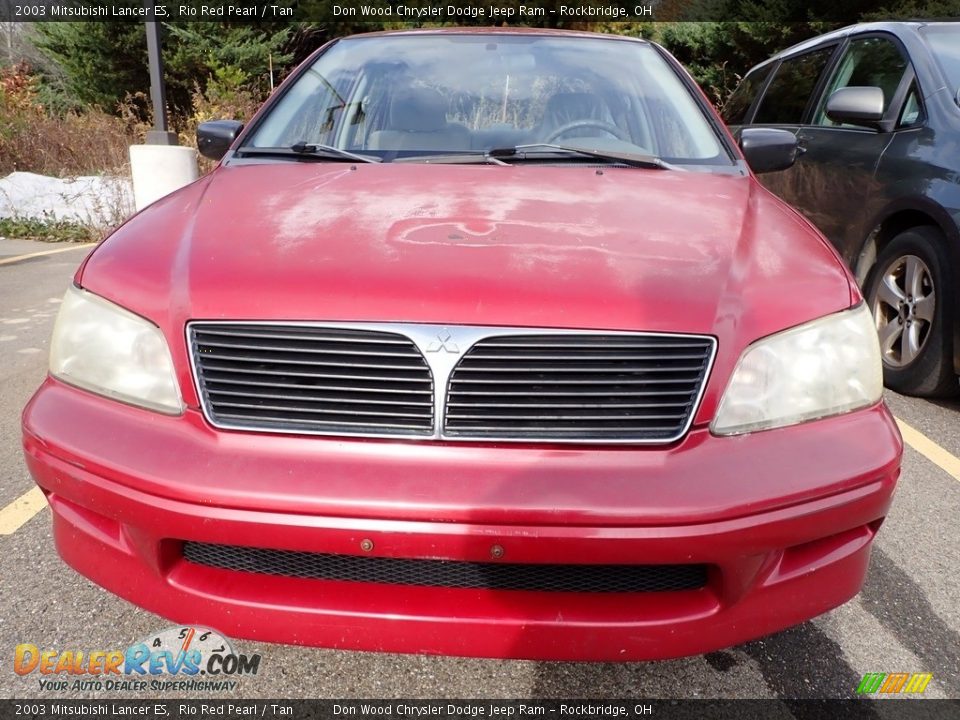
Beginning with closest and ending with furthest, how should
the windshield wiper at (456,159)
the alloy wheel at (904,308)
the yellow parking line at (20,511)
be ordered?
1. the windshield wiper at (456,159)
2. the yellow parking line at (20,511)
3. the alloy wheel at (904,308)

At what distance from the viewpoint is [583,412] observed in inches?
54.7

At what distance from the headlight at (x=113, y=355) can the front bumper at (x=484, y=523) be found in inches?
2.3

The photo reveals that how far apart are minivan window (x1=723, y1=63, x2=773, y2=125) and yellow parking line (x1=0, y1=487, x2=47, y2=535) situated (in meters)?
5.02

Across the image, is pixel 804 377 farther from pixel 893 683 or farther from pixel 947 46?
pixel 947 46

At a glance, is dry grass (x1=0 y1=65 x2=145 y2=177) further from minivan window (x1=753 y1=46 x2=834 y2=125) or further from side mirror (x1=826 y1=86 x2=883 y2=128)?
side mirror (x1=826 y1=86 x2=883 y2=128)

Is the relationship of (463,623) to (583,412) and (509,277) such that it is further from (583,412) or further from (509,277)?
(509,277)

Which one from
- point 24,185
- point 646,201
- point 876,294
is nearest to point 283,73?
point 24,185

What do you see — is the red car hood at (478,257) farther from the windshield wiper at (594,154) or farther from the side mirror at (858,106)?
the side mirror at (858,106)

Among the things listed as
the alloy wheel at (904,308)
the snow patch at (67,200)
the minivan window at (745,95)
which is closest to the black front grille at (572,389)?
the alloy wheel at (904,308)

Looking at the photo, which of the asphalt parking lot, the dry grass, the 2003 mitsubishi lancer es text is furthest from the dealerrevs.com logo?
the dry grass

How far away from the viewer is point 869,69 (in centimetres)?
417

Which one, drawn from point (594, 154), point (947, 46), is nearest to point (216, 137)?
point (594, 154)

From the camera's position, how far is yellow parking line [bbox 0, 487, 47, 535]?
7.56ft

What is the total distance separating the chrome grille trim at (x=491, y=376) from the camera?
137 cm
